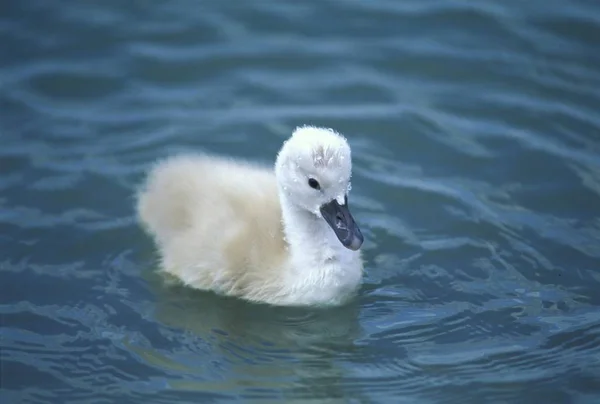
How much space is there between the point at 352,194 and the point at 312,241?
100 cm

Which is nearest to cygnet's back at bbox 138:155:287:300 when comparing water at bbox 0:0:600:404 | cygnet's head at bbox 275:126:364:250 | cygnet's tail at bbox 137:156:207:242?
cygnet's tail at bbox 137:156:207:242

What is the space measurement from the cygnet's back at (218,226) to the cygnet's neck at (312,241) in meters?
0.09

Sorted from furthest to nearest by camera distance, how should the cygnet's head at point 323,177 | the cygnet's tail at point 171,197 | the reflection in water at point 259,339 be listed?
1. the cygnet's tail at point 171,197
2. the cygnet's head at point 323,177
3. the reflection in water at point 259,339

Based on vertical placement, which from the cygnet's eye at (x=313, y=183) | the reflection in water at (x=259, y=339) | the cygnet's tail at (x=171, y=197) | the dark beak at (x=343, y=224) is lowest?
the reflection in water at (x=259, y=339)

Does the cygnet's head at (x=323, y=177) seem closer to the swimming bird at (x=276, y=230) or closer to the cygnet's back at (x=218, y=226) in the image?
the swimming bird at (x=276, y=230)

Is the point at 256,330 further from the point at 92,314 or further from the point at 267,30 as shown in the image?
the point at 267,30

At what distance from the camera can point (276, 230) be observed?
5484mm

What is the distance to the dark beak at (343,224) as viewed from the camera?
5.03 meters

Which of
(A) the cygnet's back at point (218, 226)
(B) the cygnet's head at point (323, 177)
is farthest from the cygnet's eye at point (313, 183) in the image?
(A) the cygnet's back at point (218, 226)

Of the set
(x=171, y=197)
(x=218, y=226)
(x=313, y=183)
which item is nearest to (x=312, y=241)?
(x=313, y=183)

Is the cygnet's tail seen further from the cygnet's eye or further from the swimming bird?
the cygnet's eye

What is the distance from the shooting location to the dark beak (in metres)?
5.03

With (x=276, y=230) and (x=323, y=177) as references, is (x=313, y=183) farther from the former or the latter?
(x=276, y=230)

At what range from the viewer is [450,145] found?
21.8 ft
